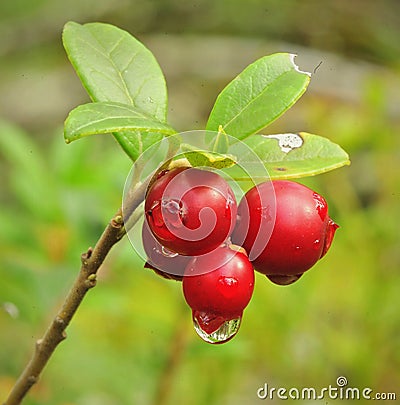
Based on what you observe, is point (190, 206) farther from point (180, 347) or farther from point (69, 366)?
point (69, 366)

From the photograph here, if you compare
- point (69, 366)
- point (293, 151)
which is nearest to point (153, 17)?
point (69, 366)

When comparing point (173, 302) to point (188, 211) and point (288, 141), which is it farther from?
point (188, 211)

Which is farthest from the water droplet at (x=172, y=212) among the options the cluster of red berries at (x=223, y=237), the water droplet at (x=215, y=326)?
the water droplet at (x=215, y=326)

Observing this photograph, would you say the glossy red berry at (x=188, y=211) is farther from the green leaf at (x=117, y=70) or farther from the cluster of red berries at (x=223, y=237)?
the green leaf at (x=117, y=70)

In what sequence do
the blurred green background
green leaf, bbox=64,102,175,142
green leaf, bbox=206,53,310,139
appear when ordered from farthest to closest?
the blurred green background → green leaf, bbox=206,53,310,139 → green leaf, bbox=64,102,175,142

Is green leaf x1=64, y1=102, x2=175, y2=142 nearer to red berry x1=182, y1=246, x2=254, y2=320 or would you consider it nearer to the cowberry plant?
the cowberry plant

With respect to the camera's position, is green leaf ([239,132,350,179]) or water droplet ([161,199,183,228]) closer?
water droplet ([161,199,183,228])

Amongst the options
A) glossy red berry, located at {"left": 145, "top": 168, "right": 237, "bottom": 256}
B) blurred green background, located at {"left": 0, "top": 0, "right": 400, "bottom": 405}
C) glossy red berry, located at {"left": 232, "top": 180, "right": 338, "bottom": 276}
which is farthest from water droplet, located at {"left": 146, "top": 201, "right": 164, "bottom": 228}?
blurred green background, located at {"left": 0, "top": 0, "right": 400, "bottom": 405}

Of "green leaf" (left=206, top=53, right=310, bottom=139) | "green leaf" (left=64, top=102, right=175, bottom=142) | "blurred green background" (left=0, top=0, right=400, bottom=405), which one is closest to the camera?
"green leaf" (left=64, top=102, right=175, bottom=142)
